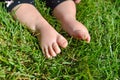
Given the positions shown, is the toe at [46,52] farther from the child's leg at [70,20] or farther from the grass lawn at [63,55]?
the child's leg at [70,20]

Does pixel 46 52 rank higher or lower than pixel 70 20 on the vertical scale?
lower

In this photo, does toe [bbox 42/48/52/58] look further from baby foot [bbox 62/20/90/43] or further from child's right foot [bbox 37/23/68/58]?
baby foot [bbox 62/20/90/43]

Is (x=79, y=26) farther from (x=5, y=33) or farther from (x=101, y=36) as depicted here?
(x=5, y=33)

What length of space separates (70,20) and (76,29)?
90 mm

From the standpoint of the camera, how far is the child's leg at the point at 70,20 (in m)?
1.81

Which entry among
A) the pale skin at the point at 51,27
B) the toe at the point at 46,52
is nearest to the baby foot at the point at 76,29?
the pale skin at the point at 51,27

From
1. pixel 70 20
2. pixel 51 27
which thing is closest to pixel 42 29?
pixel 51 27

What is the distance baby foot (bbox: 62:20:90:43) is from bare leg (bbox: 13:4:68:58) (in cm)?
7

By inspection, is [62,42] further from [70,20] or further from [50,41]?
[70,20]

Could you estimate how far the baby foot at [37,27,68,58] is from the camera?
176 cm

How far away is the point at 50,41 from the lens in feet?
5.87

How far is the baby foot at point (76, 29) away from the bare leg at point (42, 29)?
0.23ft

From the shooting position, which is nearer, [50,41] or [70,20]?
[50,41]

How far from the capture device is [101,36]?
6.26 feet
